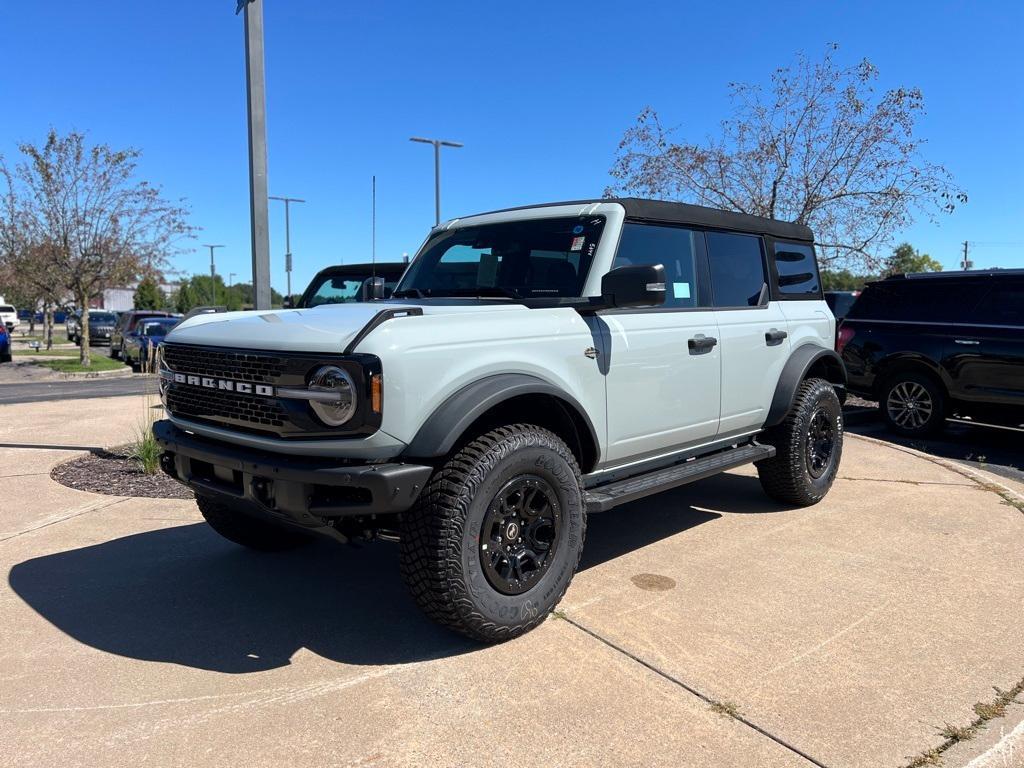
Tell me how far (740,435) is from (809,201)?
28.5 feet

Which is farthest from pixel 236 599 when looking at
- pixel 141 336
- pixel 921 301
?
pixel 141 336

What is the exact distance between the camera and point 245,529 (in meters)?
4.25

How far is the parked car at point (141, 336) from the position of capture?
2022cm

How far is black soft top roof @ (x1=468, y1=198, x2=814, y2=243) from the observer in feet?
13.8

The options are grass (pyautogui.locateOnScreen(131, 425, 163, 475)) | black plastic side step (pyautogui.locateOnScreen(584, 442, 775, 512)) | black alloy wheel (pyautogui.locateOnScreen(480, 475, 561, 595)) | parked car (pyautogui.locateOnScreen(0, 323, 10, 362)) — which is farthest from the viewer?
parked car (pyautogui.locateOnScreen(0, 323, 10, 362))

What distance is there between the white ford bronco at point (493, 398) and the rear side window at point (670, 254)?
1cm

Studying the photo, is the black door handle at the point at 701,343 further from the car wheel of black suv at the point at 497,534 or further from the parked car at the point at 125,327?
the parked car at the point at 125,327

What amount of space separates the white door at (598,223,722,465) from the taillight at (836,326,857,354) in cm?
542

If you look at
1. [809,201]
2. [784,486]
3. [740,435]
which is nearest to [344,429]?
[740,435]

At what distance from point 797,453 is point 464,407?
3.07m

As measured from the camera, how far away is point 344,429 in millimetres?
2869

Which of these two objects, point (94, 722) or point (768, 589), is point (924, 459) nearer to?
point (768, 589)

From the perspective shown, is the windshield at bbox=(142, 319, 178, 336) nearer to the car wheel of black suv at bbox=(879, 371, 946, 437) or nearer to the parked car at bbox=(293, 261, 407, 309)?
the parked car at bbox=(293, 261, 407, 309)

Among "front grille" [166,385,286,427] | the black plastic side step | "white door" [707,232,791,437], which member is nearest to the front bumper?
"front grille" [166,385,286,427]
